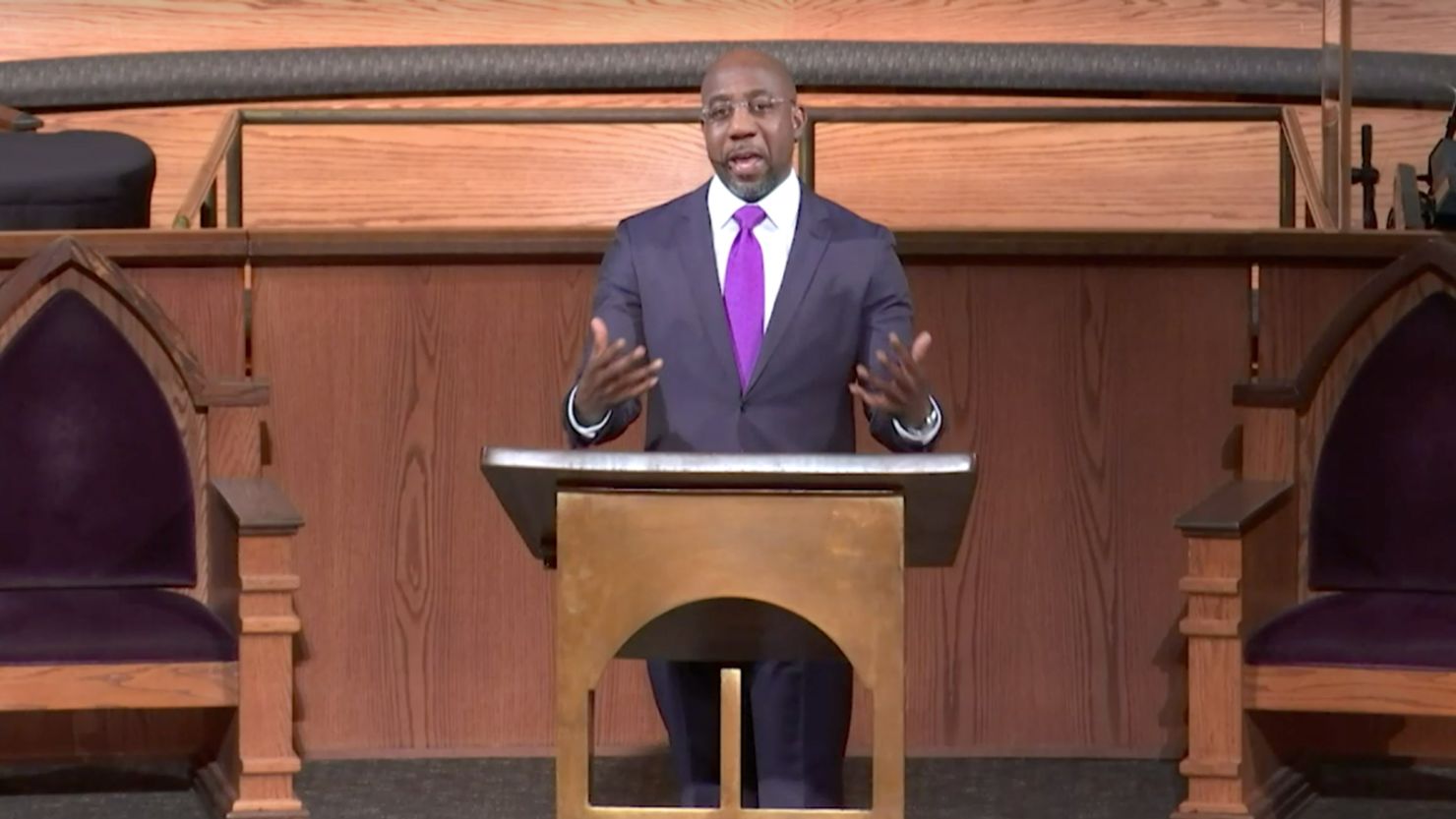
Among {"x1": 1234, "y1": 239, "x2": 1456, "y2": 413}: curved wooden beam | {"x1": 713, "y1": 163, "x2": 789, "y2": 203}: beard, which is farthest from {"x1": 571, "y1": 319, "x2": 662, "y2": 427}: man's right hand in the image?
{"x1": 1234, "y1": 239, "x2": 1456, "y2": 413}: curved wooden beam

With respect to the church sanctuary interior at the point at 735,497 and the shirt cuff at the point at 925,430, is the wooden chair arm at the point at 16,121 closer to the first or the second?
the church sanctuary interior at the point at 735,497

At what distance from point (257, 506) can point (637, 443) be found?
749 millimetres

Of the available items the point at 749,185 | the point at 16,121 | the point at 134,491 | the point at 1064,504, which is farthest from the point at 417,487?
the point at 749,185

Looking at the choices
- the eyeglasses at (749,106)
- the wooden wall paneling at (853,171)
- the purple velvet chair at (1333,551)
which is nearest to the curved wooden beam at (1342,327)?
the purple velvet chair at (1333,551)

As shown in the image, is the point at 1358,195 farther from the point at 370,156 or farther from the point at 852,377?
the point at 852,377

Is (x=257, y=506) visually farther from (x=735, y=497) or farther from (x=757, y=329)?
(x=735, y=497)

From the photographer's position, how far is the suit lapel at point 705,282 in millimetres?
3010

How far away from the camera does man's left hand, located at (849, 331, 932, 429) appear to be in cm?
265

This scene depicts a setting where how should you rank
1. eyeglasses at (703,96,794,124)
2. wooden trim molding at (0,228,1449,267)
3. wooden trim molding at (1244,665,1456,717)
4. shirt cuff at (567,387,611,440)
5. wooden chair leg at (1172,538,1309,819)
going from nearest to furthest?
shirt cuff at (567,387,611,440), eyeglasses at (703,96,794,124), wooden trim molding at (1244,665,1456,717), wooden chair leg at (1172,538,1309,819), wooden trim molding at (0,228,1449,267)

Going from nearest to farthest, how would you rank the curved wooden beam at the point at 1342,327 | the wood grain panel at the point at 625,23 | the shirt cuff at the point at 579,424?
the shirt cuff at the point at 579,424
the curved wooden beam at the point at 1342,327
the wood grain panel at the point at 625,23

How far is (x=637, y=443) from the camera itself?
14.1ft

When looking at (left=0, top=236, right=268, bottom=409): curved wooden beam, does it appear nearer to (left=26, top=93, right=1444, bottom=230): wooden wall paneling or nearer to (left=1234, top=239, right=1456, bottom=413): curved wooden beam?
(left=1234, top=239, right=1456, bottom=413): curved wooden beam

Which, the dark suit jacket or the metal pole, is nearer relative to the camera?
the dark suit jacket

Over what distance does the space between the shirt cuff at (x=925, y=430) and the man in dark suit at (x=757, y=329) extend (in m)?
0.15
